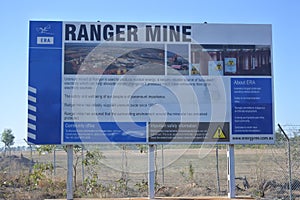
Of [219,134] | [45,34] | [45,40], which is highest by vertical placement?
[45,34]

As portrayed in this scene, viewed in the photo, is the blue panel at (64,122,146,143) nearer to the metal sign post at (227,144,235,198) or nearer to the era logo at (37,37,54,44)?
the era logo at (37,37,54,44)

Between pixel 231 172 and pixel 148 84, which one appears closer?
pixel 148 84

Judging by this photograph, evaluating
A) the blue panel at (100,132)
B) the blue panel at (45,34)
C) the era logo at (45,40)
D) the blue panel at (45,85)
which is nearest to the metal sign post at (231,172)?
the blue panel at (100,132)

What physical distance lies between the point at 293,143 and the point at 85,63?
25.3 feet

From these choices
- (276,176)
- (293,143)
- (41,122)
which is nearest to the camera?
(41,122)

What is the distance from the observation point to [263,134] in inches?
384

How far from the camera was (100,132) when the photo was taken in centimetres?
939

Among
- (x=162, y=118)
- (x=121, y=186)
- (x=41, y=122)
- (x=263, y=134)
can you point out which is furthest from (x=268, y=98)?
(x=121, y=186)

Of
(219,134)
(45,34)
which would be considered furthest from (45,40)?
(219,134)

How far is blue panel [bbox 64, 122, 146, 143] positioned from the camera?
9.37 metres

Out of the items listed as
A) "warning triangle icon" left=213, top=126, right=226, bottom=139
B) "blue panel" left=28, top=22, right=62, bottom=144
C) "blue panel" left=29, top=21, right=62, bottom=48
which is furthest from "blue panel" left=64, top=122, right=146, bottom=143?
"blue panel" left=29, top=21, right=62, bottom=48

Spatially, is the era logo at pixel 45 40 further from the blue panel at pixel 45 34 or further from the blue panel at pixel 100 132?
the blue panel at pixel 100 132

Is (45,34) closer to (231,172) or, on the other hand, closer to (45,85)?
(45,85)

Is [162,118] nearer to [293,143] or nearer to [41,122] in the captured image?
[41,122]
